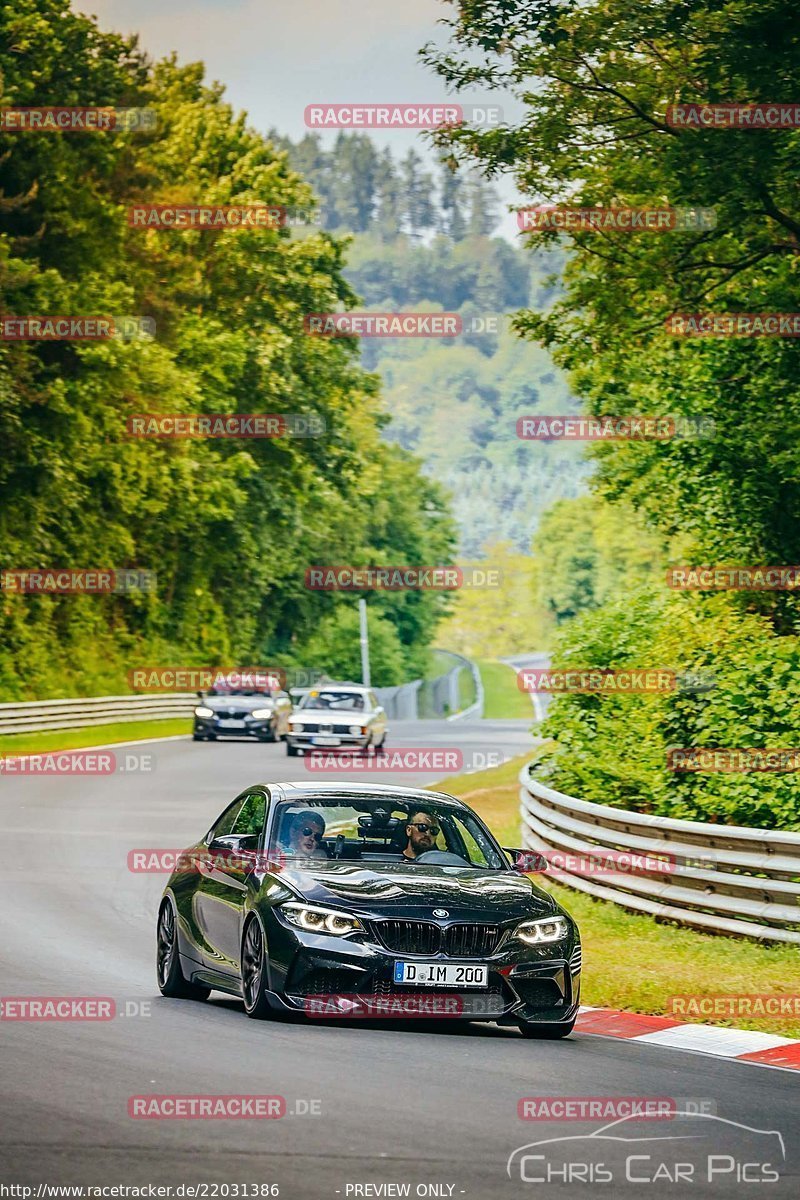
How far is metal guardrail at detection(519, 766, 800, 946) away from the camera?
14719 mm

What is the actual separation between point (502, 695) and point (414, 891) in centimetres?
12088

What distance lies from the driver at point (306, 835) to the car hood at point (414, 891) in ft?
0.89

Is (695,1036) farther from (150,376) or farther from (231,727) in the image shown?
(150,376)

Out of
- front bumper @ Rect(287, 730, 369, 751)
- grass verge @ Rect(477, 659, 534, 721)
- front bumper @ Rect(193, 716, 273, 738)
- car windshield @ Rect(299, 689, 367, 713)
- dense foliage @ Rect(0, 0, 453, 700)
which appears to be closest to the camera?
front bumper @ Rect(287, 730, 369, 751)

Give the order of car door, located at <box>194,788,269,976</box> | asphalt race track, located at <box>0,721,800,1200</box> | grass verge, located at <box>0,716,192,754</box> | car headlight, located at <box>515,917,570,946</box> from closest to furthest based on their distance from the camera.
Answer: asphalt race track, located at <box>0,721,800,1200</box> < car headlight, located at <box>515,917,570,946</box> < car door, located at <box>194,788,269,976</box> < grass verge, located at <box>0,716,192,754</box>

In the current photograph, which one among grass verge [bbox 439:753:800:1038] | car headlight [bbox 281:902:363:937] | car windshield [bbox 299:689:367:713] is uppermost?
car headlight [bbox 281:902:363:937]

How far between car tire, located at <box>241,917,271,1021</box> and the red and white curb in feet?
6.53

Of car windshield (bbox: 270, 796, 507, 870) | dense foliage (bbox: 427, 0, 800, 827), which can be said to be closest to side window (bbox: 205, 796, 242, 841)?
car windshield (bbox: 270, 796, 507, 870)

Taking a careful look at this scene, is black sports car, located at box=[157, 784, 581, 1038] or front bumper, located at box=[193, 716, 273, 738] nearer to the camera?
black sports car, located at box=[157, 784, 581, 1038]

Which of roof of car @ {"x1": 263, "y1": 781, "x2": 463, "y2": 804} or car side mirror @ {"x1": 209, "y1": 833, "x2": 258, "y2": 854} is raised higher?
roof of car @ {"x1": 263, "y1": 781, "x2": 463, "y2": 804}

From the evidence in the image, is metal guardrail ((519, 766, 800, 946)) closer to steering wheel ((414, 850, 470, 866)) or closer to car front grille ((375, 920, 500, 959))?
steering wheel ((414, 850, 470, 866))

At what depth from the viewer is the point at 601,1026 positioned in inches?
479

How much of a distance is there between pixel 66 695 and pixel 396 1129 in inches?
1877

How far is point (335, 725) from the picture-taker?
1674 inches
